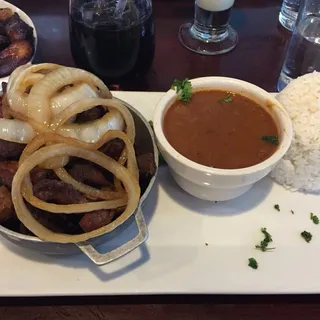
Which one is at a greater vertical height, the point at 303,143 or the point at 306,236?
the point at 303,143

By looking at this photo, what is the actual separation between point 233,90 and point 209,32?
0.74m

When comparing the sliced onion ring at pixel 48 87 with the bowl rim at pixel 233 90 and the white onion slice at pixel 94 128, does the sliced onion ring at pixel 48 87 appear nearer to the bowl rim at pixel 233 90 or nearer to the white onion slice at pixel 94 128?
the white onion slice at pixel 94 128

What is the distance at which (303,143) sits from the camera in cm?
141

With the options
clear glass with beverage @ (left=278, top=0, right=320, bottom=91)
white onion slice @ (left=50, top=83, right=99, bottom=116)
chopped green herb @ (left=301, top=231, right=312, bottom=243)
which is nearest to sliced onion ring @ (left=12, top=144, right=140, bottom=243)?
white onion slice @ (left=50, top=83, right=99, bottom=116)

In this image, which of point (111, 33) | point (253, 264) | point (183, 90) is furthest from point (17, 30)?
point (253, 264)

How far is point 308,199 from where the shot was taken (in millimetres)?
1451

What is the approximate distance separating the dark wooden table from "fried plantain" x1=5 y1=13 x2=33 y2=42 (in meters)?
0.14

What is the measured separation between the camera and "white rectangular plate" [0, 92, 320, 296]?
47.4 inches

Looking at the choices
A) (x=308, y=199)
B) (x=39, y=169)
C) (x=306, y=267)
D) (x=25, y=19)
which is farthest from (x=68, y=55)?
(x=306, y=267)

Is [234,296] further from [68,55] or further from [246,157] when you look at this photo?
[68,55]

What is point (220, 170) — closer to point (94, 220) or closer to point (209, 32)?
point (94, 220)

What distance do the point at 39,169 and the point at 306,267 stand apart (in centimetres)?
72

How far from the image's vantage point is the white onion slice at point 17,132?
119cm

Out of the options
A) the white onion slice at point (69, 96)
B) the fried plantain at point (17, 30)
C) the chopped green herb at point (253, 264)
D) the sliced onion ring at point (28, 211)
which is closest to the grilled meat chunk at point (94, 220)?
the sliced onion ring at point (28, 211)
